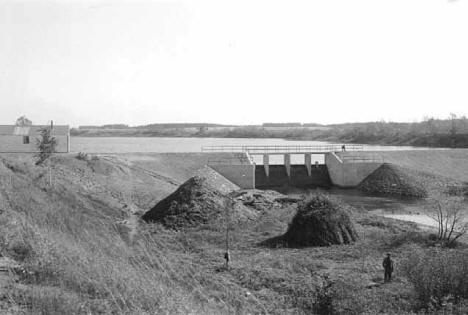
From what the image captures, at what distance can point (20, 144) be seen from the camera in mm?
47750

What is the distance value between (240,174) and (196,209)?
19.9 meters

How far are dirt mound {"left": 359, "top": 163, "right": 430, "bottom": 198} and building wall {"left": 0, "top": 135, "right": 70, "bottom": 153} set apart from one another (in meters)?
28.6

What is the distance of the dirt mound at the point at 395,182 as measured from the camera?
45.0 meters

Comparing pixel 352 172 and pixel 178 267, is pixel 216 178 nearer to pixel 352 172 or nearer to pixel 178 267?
pixel 352 172

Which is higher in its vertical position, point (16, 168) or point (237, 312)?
point (16, 168)

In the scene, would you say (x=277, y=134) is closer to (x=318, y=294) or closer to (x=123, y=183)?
(x=123, y=183)

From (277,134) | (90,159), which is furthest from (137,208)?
(277,134)

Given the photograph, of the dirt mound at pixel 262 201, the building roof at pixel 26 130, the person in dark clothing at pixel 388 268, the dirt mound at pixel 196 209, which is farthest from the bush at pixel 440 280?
the building roof at pixel 26 130

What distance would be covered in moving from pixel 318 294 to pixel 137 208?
21343 mm

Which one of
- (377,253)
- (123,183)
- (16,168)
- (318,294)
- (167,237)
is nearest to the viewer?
(318,294)

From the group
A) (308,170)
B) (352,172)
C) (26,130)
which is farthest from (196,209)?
(26,130)

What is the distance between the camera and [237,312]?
10.6 metres

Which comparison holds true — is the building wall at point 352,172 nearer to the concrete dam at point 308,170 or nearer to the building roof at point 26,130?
the concrete dam at point 308,170

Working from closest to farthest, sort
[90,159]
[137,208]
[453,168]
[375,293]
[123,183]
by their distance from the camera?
[375,293] < [137,208] < [123,183] < [90,159] < [453,168]
